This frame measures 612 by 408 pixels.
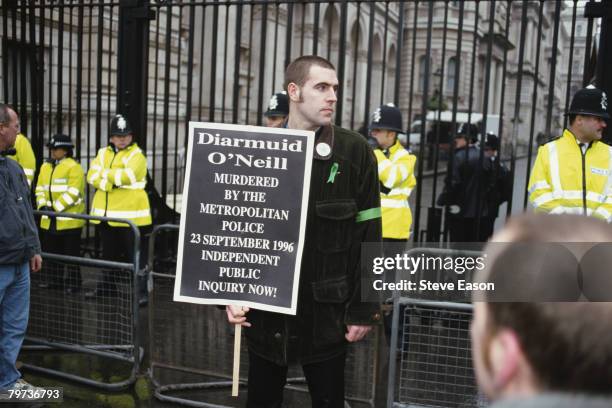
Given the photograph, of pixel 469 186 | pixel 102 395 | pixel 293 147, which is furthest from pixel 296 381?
pixel 469 186

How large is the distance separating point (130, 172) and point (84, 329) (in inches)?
67.1

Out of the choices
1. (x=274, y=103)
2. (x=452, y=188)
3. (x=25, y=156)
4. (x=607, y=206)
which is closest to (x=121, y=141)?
(x=25, y=156)

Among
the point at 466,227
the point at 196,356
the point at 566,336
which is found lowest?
the point at 196,356

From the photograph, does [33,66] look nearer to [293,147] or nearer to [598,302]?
[293,147]

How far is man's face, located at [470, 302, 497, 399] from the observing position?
3.09ft

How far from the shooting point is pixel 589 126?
474 centimetres

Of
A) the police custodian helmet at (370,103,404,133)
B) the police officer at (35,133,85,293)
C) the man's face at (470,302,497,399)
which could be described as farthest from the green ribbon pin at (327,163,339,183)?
the police officer at (35,133,85,293)

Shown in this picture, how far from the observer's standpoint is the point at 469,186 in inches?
271

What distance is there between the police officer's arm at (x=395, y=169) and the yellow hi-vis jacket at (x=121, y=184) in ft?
8.10

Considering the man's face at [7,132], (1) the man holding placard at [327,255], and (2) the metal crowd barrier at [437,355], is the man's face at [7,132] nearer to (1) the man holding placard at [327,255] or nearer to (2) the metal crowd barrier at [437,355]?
(1) the man holding placard at [327,255]

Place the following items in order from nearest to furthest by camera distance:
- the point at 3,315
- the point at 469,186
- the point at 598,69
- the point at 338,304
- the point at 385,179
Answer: the point at 338,304
the point at 3,315
the point at 598,69
the point at 385,179
the point at 469,186

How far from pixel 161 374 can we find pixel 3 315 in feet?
4.05

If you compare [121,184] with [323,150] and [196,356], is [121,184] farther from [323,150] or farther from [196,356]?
[323,150]

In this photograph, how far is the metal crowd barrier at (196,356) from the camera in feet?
14.6
